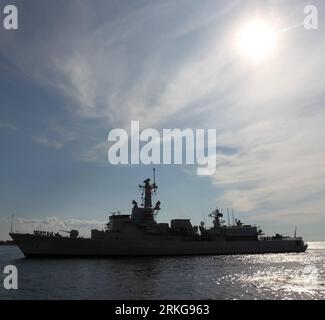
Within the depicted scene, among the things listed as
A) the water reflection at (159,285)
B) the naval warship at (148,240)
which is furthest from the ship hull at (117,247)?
the water reflection at (159,285)

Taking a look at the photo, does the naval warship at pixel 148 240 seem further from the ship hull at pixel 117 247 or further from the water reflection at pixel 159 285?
the water reflection at pixel 159 285

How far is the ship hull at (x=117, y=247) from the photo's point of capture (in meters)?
52.5

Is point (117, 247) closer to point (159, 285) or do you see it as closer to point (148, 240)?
point (148, 240)

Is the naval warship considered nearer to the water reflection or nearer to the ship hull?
the ship hull

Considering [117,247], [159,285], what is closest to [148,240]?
[117,247]

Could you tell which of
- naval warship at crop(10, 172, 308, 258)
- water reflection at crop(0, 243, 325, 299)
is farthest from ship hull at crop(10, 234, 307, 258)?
water reflection at crop(0, 243, 325, 299)

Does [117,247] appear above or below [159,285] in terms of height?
below

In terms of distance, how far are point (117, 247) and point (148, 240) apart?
221 inches

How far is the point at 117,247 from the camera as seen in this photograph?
→ 5594cm

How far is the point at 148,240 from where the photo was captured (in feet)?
194

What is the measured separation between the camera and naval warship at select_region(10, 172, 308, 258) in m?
52.9

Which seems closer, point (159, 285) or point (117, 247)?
point (159, 285)
